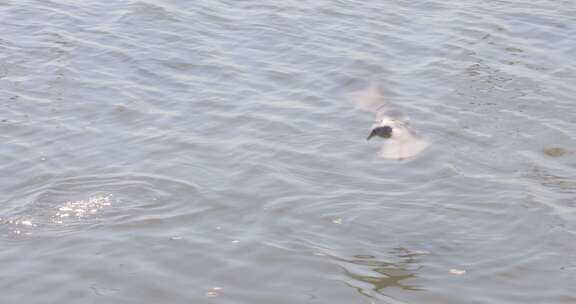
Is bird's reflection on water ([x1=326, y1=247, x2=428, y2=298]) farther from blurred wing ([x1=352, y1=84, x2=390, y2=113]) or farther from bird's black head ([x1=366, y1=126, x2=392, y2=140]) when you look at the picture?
blurred wing ([x1=352, y1=84, x2=390, y2=113])

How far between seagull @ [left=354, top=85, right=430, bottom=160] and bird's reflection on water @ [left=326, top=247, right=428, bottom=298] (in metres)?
1.53

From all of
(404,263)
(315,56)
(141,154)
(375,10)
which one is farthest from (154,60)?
(404,263)

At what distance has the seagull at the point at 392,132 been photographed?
6836mm

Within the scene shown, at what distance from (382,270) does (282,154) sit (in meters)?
1.85

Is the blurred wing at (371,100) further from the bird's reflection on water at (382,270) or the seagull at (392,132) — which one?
the bird's reflection on water at (382,270)

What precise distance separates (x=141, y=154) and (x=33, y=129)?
3.43 ft

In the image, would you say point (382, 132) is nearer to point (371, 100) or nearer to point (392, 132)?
point (392, 132)

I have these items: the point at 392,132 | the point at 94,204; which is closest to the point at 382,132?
the point at 392,132

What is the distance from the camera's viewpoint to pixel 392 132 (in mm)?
7109

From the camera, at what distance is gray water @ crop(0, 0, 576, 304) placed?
517cm

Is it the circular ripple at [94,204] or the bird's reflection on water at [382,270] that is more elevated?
the bird's reflection on water at [382,270]

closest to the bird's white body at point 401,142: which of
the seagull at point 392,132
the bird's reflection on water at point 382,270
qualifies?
the seagull at point 392,132

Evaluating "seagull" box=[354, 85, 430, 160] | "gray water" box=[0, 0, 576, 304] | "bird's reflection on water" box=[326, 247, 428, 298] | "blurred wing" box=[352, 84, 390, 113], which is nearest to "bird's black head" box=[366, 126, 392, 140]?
"seagull" box=[354, 85, 430, 160]

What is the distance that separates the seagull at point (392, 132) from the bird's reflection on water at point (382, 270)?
1.53 m
